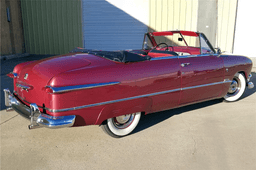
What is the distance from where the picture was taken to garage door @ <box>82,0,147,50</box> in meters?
11.3

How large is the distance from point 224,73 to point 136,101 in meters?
2.01

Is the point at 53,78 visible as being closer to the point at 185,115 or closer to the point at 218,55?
the point at 185,115

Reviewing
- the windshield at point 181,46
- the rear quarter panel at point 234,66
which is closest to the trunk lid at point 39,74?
the windshield at point 181,46

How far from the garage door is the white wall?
4.36 metres

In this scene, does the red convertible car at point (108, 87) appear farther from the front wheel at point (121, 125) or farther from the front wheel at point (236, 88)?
the front wheel at point (236, 88)

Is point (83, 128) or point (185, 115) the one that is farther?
point (185, 115)

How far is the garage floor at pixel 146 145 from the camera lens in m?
2.60

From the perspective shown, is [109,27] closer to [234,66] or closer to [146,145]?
[234,66]

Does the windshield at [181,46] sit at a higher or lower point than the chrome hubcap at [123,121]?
higher

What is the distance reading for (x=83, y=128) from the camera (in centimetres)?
353

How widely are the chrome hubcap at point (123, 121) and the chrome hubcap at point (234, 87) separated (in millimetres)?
2529

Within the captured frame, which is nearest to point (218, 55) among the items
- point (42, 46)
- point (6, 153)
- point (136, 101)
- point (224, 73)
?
point (224, 73)

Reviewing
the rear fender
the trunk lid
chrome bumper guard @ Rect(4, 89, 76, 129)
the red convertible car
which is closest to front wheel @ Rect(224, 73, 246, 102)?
the red convertible car

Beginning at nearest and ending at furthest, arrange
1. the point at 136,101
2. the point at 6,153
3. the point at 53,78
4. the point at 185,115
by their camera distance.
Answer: the point at 53,78 < the point at 6,153 < the point at 136,101 < the point at 185,115
